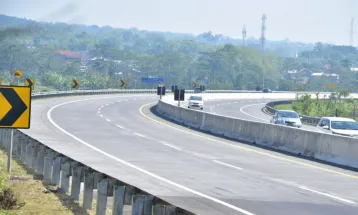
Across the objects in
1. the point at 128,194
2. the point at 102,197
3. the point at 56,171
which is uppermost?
→ the point at 128,194

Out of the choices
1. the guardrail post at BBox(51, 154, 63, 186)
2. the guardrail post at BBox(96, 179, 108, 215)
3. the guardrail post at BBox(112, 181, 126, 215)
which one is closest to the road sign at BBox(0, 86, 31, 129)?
the guardrail post at BBox(51, 154, 63, 186)

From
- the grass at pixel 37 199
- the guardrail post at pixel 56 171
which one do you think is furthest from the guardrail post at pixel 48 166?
the guardrail post at pixel 56 171

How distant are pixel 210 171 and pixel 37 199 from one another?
900 centimetres

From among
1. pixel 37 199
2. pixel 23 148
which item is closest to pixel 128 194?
pixel 37 199

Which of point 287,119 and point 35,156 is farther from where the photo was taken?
point 287,119

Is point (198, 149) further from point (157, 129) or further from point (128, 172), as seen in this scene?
point (157, 129)

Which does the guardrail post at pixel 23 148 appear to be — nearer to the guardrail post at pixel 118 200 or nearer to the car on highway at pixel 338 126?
the guardrail post at pixel 118 200

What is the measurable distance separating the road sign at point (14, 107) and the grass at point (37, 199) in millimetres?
1289

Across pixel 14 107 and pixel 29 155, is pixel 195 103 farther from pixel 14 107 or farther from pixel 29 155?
pixel 14 107

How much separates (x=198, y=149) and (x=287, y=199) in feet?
49.4

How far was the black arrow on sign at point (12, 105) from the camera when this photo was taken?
1606cm

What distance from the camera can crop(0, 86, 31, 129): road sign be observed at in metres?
16.0

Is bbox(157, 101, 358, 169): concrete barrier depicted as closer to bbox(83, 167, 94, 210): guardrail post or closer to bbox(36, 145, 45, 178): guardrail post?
bbox(36, 145, 45, 178): guardrail post

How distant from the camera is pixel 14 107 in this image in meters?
16.2
